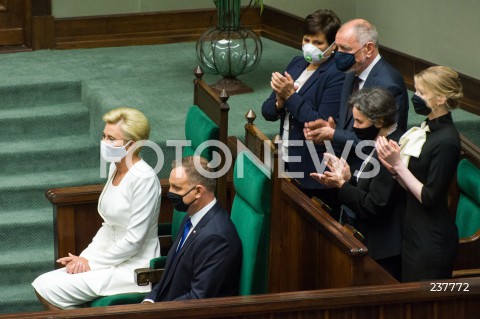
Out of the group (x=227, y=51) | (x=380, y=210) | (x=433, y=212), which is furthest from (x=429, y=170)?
(x=227, y=51)

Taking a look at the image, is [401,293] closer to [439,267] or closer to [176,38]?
[439,267]

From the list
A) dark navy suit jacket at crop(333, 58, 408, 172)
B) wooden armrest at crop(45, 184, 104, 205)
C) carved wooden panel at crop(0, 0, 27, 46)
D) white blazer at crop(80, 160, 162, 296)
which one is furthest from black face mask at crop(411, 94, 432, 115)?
carved wooden panel at crop(0, 0, 27, 46)

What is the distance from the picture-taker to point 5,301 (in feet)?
18.7

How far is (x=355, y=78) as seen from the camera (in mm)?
4945

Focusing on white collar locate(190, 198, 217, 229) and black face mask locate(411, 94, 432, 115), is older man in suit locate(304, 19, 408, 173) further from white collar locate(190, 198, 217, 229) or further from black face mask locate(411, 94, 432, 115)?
white collar locate(190, 198, 217, 229)

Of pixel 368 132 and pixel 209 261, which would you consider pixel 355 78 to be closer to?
pixel 368 132

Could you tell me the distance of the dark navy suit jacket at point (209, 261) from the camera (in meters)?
4.21

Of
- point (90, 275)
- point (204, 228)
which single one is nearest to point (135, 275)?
point (90, 275)

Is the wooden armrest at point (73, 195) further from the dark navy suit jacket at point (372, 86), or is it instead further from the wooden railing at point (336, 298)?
the dark navy suit jacket at point (372, 86)

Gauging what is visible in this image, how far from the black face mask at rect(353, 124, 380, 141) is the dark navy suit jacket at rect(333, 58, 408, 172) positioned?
178 mm

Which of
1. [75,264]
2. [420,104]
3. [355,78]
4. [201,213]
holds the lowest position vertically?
[75,264]

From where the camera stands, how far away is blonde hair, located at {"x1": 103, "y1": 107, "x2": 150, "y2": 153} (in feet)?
15.8

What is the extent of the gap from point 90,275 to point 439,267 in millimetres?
1528

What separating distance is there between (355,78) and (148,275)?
1.28 meters
